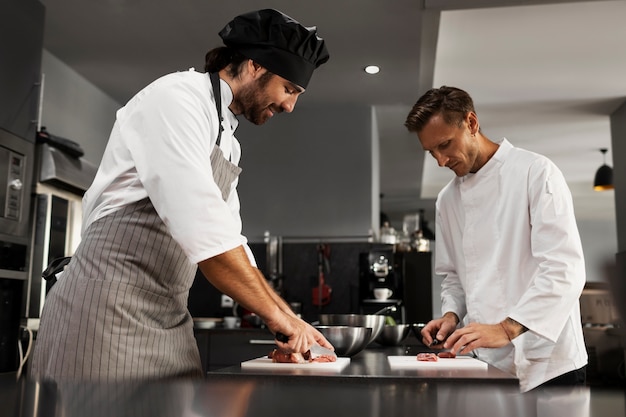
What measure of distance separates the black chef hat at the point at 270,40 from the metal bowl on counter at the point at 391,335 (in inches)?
42.2

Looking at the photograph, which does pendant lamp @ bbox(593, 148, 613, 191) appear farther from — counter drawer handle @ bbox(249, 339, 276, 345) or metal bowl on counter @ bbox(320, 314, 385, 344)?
metal bowl on counter @ bbox(320, 314, 385, 344)

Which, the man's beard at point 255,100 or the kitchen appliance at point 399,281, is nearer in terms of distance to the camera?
the man's beard at point 255,100

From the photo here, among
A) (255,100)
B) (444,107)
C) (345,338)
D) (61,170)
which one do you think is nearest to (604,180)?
(444,107)

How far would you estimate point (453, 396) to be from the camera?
0.80 metres

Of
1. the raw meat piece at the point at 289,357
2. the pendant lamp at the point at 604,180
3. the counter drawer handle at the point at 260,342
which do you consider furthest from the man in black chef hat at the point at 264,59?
the pendant lamp at the point at 604,180

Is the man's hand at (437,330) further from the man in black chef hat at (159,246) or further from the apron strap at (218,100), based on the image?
the apron strap at (218,100)

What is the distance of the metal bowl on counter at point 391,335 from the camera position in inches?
92.5

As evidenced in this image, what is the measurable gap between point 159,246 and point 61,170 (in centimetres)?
210

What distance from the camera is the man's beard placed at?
165 centimetres

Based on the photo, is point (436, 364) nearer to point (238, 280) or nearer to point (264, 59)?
point (238, 280)

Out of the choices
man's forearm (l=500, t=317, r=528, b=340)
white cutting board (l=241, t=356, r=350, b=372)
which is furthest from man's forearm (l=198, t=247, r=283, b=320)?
man's forearm (l=500, t=317, r=528, b=340)

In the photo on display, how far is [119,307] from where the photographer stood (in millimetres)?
1369

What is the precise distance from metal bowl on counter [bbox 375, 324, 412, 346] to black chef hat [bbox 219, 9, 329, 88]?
1072mm

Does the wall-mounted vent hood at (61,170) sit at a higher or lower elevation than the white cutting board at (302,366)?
higher
